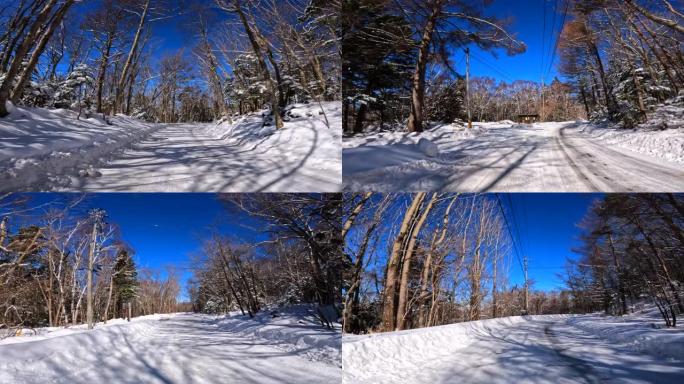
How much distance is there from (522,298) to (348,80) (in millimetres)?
8257

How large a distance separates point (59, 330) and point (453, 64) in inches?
143

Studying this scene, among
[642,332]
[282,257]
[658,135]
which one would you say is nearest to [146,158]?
[282,257]

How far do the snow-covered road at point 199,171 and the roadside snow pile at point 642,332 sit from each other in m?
2.57

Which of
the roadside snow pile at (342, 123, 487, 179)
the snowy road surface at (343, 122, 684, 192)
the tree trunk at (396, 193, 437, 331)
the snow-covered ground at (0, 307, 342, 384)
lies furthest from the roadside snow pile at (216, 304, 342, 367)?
the roadside snow pile at (342, 123, 487, 179)

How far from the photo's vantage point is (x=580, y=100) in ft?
9.51

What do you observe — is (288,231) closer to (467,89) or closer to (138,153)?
(138,153)

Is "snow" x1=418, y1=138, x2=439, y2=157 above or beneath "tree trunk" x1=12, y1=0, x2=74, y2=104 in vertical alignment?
beneath

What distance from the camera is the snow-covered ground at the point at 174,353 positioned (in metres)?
2.29

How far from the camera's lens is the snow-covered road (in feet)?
8.41

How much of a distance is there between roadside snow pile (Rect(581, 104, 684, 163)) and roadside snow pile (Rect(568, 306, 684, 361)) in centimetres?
126

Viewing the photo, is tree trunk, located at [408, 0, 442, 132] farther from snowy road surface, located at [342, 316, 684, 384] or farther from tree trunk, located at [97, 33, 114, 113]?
tree trunk, located at [97, 33, 114, 113]

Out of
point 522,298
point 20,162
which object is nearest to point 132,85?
point 20,162

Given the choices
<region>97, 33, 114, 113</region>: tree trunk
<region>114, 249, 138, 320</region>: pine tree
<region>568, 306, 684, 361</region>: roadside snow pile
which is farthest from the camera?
<region>97, 33, 114, 113</region>: tree trunk

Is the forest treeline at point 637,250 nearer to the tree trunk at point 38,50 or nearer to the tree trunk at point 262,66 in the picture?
the tree trunk at point 262,66
